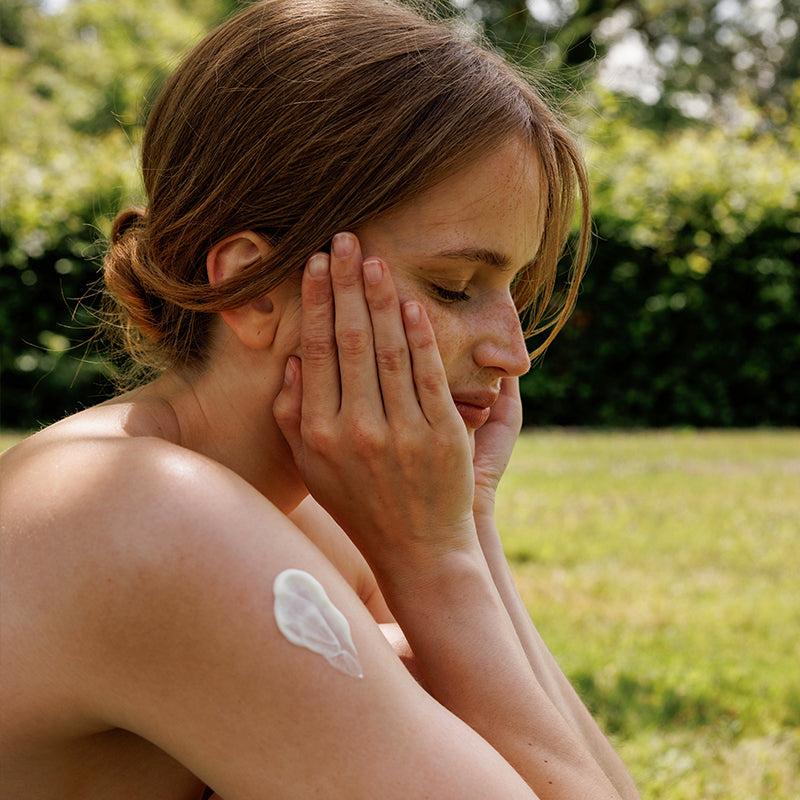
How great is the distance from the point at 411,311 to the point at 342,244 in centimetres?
18

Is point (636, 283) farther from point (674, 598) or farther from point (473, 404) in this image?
point (473, 404)

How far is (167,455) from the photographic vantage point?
170 centimetres

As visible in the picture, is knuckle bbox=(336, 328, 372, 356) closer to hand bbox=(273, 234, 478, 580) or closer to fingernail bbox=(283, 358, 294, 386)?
hand bbox=(273, 234, 478, 580)

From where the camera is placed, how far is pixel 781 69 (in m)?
37.8

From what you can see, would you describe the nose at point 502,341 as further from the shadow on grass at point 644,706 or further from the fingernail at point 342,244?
the shadow on grass at point 644,706

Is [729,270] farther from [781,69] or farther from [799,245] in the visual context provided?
[781,69]

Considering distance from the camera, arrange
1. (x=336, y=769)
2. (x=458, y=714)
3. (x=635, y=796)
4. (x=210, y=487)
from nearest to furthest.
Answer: (x=336, y=769) < (x=210, y=487) < (x=458, y=714) < (x=635, y=796)

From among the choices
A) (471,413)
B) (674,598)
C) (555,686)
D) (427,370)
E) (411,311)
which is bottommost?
(674,598)

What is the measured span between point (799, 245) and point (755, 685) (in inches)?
386

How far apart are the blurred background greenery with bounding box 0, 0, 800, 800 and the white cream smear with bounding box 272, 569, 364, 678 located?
4.70 ft

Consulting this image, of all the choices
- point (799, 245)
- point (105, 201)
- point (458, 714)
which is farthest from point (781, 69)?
point (458, 714)

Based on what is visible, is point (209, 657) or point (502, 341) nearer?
point (209, 657)

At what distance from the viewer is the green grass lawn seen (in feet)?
12.5

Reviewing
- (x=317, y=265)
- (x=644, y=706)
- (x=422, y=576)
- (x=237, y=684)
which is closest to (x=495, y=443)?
(x=422, y=576)
